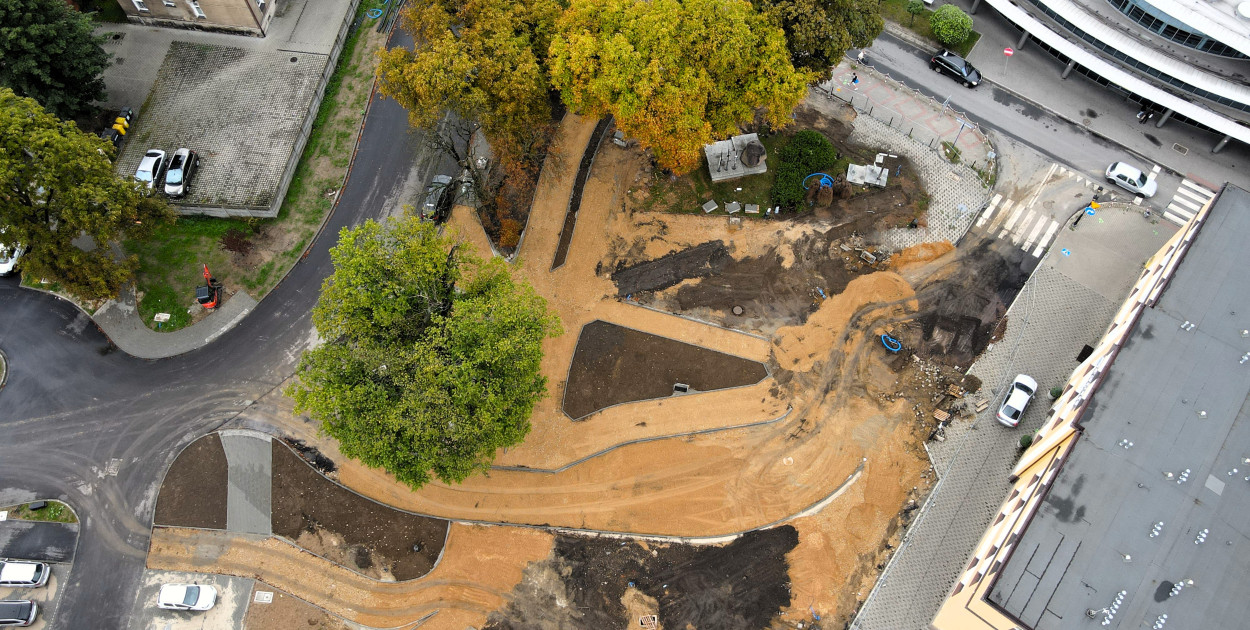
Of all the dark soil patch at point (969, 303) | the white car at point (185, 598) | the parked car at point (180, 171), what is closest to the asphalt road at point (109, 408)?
the white car at point (185, 598)

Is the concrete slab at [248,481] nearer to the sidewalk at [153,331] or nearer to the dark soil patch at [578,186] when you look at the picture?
the sidewalk at [153,331]

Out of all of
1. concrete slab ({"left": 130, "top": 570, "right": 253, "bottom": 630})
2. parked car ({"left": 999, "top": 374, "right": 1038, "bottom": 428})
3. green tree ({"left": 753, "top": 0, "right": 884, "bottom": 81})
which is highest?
green tree ({"left": 753, "top": 0, "right": 884, "bottom": 81})

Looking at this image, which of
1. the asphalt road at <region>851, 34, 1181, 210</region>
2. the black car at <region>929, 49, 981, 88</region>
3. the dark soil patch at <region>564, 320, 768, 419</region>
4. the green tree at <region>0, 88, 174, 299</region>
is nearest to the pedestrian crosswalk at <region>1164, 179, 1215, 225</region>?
the asphalt road at <region>851, 34, 1181, 210</region>

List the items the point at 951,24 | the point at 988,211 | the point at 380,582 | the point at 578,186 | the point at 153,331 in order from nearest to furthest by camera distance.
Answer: the point at 380,582 → the point at 153,331 → the point at 988,211 → the point at 578,186 → the point at 951,24

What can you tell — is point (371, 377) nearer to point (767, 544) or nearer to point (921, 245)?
point (767, 544)

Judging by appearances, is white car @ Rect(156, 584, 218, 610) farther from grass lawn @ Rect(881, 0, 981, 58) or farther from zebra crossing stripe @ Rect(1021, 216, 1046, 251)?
grass lawn @ Rect(881, 0, 981, 58)

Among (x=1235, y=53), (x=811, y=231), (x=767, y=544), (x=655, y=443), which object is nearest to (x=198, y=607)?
(x=655, y=443)

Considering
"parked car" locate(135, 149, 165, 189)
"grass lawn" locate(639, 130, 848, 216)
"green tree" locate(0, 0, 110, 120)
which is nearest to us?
"green tree" locate(0, 0, 110, 120)

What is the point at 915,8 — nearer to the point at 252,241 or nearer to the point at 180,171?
the point at 252,241

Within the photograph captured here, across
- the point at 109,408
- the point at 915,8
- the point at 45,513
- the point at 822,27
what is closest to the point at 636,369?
the point at 822,27
